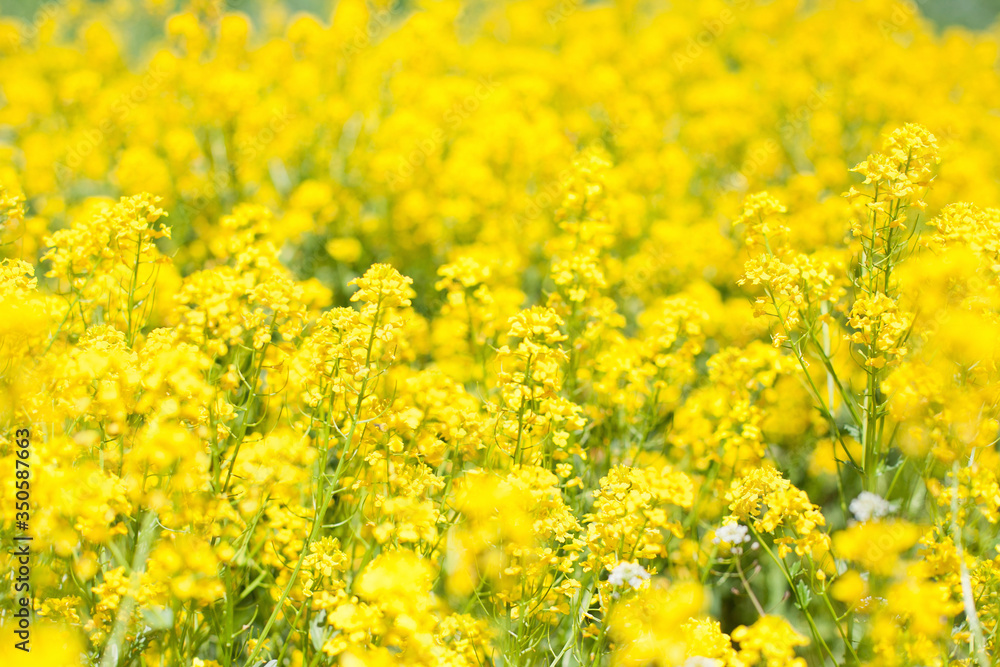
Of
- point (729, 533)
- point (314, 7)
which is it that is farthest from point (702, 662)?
point (314, 7)

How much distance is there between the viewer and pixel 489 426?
207 centimetres

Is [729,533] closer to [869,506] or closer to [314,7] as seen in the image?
[869,506]

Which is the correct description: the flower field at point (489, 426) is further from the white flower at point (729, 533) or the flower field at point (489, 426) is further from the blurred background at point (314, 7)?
the blurred background at point (314, 7)

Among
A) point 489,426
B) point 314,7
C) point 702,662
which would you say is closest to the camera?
point 702,662

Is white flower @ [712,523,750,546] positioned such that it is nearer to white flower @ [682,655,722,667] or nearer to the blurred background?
white flower @ [682,655,722,667]

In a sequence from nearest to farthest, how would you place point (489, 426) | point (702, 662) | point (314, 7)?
point (702, 662) < point (489, 426) < point (314, 7)

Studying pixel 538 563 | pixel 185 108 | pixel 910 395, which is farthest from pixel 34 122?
pixel 910 395

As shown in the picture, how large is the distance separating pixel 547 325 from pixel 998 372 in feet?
3.89

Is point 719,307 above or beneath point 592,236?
beneath

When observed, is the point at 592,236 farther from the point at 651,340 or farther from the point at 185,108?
the point at 185,108

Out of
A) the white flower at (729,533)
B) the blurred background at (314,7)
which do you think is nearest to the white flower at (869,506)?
the white flower at (729,533)

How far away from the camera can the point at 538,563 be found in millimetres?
1795

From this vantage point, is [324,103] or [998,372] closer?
[998,372]

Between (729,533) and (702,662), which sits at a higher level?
(702,662)
